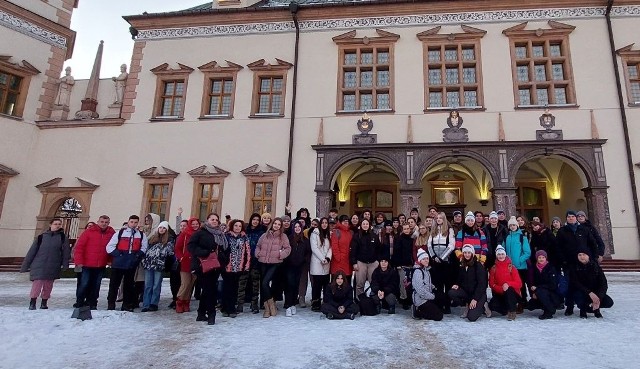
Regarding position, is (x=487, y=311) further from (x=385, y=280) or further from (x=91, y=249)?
(x=91, y=249)

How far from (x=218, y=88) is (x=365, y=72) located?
5.93 metres

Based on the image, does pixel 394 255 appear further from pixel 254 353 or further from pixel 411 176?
pixel 411 176

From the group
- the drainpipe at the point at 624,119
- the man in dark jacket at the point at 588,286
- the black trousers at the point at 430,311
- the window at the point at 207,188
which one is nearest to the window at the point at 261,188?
the window at the point at 207,188

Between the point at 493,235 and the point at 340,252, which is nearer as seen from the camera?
the point at 340,252

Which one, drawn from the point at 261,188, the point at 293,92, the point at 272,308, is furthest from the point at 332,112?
the point at 272,308

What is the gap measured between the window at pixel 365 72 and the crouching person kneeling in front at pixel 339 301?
9387 millimetres

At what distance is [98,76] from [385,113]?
51.3 feet

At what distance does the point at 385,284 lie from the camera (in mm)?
7113

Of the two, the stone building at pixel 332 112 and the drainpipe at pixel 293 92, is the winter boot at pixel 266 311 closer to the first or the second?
the stone building at pixel 332 112

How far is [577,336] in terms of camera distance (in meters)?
5.47

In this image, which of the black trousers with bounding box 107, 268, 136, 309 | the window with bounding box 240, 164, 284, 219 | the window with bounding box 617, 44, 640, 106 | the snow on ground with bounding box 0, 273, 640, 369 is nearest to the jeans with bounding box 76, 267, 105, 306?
the black trousers with bounding box 107, 268, 136, 309

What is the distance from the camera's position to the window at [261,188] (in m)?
14.8

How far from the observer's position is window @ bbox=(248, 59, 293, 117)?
1575cm

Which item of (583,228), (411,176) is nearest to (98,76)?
(411,176)
